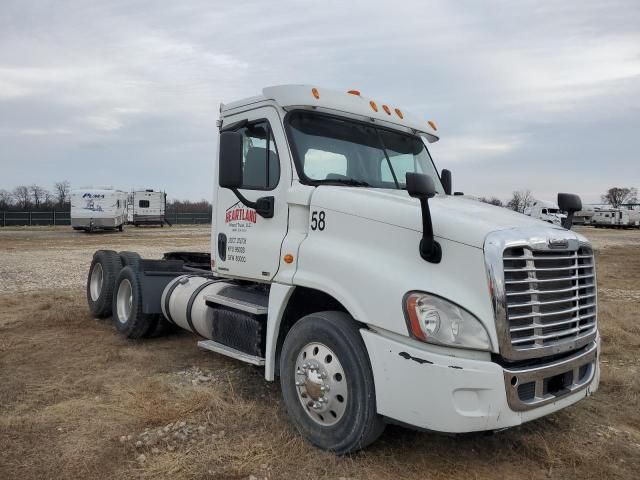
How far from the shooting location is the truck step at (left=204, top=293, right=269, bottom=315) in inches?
180

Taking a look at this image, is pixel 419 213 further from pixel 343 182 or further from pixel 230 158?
pixel 230 158

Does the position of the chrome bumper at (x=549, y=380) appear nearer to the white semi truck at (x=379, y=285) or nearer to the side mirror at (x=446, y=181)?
the white semi truck at (x=379, y=285)

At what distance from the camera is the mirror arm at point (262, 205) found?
179 inches

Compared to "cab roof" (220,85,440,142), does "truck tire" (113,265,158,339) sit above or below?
below

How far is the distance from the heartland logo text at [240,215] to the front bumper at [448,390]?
1.97 metres

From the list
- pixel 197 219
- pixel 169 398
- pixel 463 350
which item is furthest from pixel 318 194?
pixel 197 219

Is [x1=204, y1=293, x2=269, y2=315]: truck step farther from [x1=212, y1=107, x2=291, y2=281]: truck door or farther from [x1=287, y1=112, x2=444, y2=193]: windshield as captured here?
[x1=287, y1=112, x2=444, y2=193]: windshield

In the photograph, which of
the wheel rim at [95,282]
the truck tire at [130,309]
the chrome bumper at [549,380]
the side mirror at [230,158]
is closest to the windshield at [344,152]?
the side mirror at [230,158]

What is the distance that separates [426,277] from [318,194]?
1.23 m

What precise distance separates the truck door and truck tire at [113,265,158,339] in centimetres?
199

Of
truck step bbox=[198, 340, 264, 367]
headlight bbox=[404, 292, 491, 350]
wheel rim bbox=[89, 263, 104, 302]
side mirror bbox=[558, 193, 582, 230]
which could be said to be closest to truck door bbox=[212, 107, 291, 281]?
truck step bbox=[198, 340, 264, 367]

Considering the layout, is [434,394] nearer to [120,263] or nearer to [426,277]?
[426,277]

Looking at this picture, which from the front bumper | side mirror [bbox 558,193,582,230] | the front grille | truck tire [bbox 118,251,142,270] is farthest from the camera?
truck tire [bbox 118,251,142,270]

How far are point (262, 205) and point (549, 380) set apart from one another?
260 centimetres
